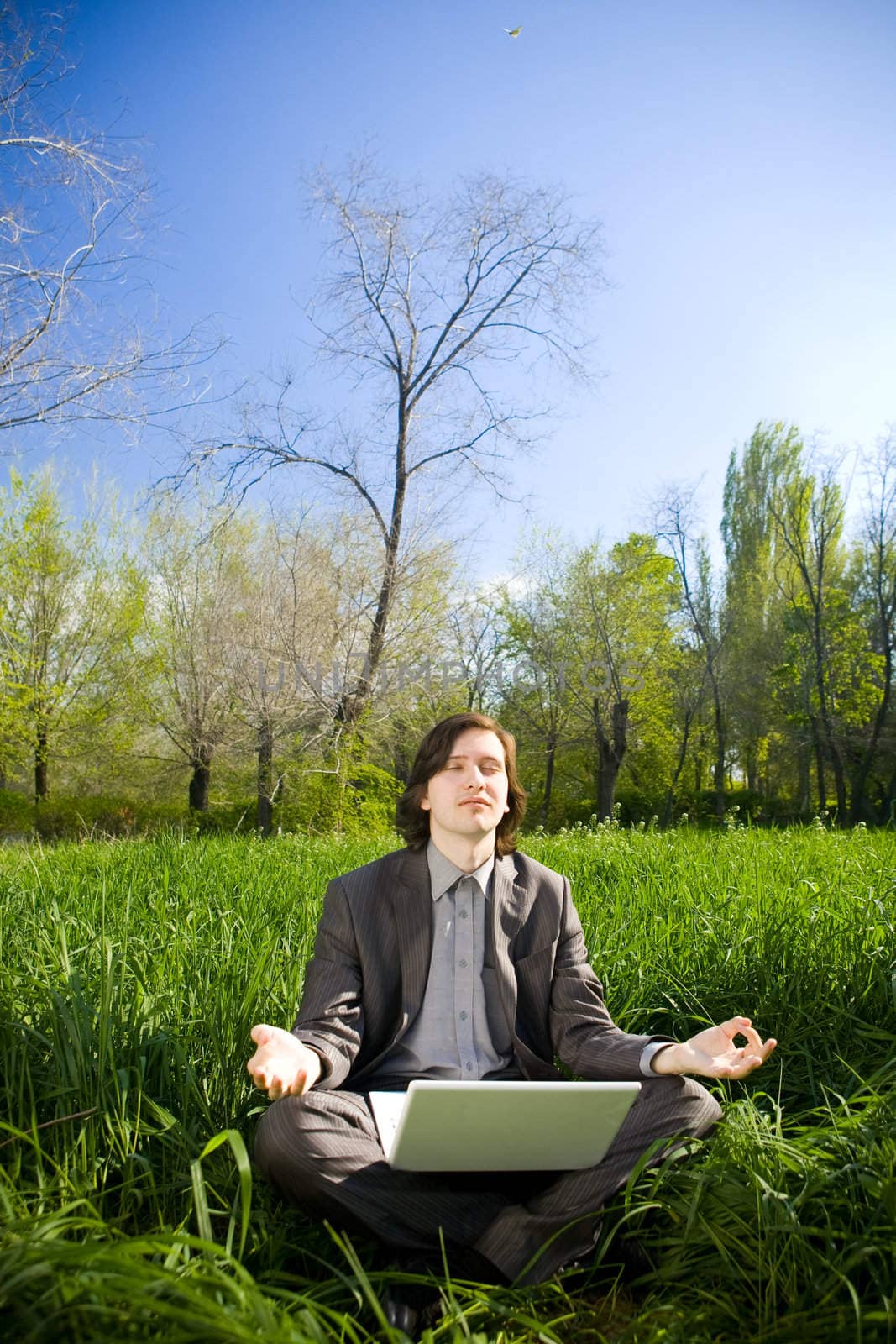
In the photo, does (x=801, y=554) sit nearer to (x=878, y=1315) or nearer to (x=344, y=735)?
(x=344, y=735)

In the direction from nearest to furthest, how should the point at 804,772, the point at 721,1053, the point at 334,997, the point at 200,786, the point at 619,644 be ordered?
1. the point at 721,1053
2. the point at 334,997
3. the point at 200,786
4. the point at 619,644
5. the point at 804,772

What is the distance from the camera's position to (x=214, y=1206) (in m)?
2.04

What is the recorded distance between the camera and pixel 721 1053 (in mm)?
1969

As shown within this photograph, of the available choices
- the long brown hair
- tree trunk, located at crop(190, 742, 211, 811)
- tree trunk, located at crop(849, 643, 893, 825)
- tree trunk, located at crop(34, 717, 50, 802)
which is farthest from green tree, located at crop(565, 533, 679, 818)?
the long brown hair

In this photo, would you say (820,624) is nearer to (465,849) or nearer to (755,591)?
(755,591)

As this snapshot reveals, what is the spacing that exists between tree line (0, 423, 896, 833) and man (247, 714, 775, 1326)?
9.92 meters

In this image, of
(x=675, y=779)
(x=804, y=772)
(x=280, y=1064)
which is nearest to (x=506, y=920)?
(x=280, y=1064)

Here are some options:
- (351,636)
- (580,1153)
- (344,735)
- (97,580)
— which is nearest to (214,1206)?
(580,1153)

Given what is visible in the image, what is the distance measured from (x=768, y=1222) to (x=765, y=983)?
1349mm

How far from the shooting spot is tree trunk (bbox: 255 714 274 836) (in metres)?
14.1

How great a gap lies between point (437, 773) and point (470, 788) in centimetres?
12

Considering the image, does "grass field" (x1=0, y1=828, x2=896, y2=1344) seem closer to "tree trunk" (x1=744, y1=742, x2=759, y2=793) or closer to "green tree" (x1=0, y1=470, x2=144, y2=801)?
"green tree" (x1=0, y1=470, x2=144, y2=801)

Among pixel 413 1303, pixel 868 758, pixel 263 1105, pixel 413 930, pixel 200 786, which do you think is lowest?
pixel 413 1303

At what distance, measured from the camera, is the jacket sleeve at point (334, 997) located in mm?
2082
